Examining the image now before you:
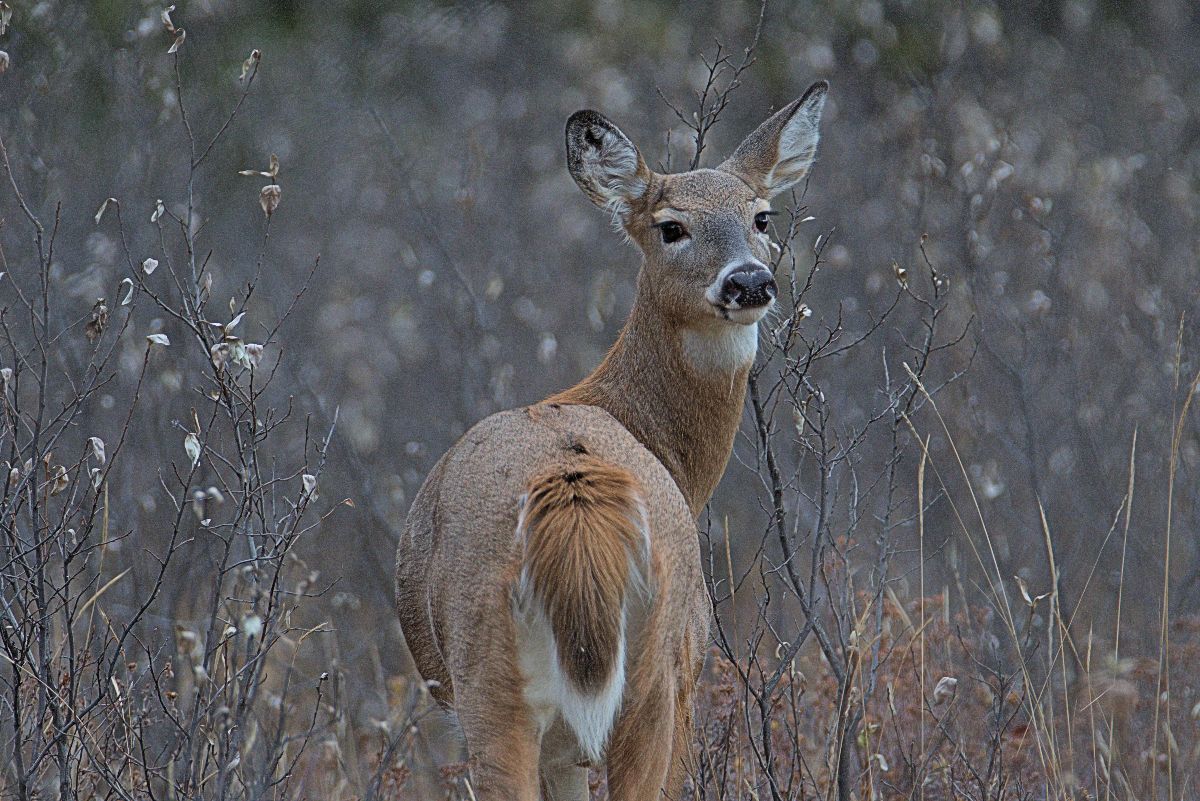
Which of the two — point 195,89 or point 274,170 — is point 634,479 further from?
point 195,89

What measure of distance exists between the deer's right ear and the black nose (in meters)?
0.99

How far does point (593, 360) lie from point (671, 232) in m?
6.26

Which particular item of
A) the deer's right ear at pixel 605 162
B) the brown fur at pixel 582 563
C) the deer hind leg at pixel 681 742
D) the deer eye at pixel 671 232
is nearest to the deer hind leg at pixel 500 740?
the brown fur at pixel 582 563

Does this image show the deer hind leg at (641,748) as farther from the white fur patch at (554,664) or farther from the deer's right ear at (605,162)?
the deer's right ear at (605,162)

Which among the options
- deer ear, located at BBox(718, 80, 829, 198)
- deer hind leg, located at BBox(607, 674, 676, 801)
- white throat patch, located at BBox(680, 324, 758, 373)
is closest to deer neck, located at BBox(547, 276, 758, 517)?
white throat patch, located at BBox(680, 324, 758, 373)

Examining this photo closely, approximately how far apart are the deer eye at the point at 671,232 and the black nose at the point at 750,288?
0.50 metres

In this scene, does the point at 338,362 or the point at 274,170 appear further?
the point at 338,362

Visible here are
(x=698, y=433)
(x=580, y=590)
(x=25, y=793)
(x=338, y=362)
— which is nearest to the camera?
(x=580, y=590)

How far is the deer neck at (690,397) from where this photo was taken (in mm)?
6215

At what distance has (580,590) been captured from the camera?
14.3 feet

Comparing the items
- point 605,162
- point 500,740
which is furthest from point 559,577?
point 605,162

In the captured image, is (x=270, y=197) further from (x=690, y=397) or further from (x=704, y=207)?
(x=704, y=207)

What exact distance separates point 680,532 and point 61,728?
7.11 ft

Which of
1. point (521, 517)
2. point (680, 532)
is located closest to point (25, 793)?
point (521, 517)
